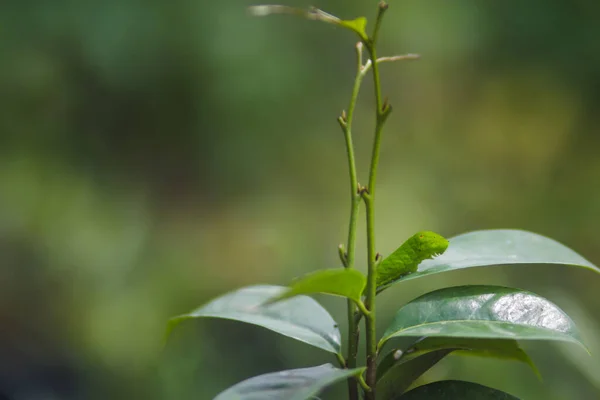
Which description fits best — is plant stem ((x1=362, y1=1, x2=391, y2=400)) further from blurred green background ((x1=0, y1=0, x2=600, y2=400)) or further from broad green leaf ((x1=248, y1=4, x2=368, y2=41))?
blurred green background ((x1=0, y1=0, x2=600, y2=400))

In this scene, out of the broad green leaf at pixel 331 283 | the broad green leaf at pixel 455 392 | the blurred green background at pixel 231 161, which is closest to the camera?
the broad green leaf at pixel 331 283

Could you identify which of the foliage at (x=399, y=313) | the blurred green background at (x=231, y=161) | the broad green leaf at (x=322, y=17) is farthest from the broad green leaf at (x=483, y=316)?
the blurred green background at (x=231, y=161)

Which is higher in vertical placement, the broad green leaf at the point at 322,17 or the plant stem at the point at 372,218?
the broad green leaf at the point at 322,17

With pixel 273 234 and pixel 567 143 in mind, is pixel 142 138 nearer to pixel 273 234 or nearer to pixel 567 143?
pixel 273 234

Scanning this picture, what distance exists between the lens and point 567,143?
7.07 ft

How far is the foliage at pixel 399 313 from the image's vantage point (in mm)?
418

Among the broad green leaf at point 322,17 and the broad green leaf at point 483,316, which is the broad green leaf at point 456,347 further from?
the broad green leaf at point 322,17

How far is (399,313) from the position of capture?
493 mm

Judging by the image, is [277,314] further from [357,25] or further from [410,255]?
[357,25]

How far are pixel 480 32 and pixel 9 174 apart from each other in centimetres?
175

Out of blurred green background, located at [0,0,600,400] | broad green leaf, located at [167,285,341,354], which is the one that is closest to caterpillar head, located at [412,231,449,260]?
broad green leaf, located at [167,285,341,354]

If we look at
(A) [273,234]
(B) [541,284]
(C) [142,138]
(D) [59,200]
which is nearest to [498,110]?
(B) [541,284]

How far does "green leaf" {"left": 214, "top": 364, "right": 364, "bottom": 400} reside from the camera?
0.40 meters

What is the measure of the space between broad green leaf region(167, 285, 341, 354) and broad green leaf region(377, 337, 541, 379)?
48 mm
